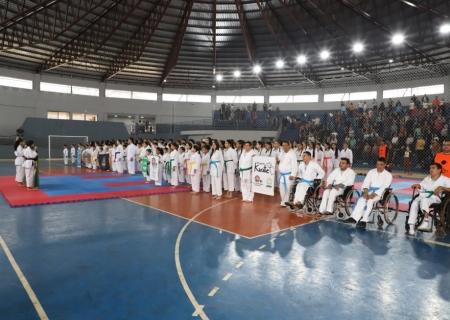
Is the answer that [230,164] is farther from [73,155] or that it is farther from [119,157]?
[73,155]

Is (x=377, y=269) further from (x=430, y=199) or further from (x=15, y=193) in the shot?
(x=15, y=193)

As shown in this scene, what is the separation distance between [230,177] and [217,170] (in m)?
0.84

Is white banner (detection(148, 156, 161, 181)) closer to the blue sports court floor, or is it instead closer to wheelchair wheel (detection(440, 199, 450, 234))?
the blue sports court floor

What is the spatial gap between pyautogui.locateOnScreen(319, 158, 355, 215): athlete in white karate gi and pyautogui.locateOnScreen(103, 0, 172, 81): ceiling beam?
1720cm

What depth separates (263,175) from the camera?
863 centimetres

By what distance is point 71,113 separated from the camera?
2872 cm

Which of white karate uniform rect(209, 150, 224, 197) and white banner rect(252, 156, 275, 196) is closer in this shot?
white banner rect(252, 156, 275, 196)

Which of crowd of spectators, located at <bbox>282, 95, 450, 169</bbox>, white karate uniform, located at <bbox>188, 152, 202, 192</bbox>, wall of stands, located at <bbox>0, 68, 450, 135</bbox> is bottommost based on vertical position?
white karate uniform, located at <bbox>188, 152, 202, 192</bbox>

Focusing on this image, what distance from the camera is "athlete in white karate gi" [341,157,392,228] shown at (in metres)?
6.18

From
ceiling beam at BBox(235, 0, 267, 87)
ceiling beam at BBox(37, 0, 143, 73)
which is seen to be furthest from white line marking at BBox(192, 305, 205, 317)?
ceiling beam at BBox(235, 0, 267, 87)

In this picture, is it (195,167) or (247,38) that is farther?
(247,38)

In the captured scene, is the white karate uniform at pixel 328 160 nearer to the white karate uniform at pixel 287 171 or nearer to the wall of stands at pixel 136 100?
the white karate uniform at pixel 287 171

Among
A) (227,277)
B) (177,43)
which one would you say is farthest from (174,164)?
(177,43)

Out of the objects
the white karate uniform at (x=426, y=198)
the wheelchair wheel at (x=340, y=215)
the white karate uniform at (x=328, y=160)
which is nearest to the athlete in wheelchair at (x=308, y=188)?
the wheelchair wheel at (x=340, y=215)
